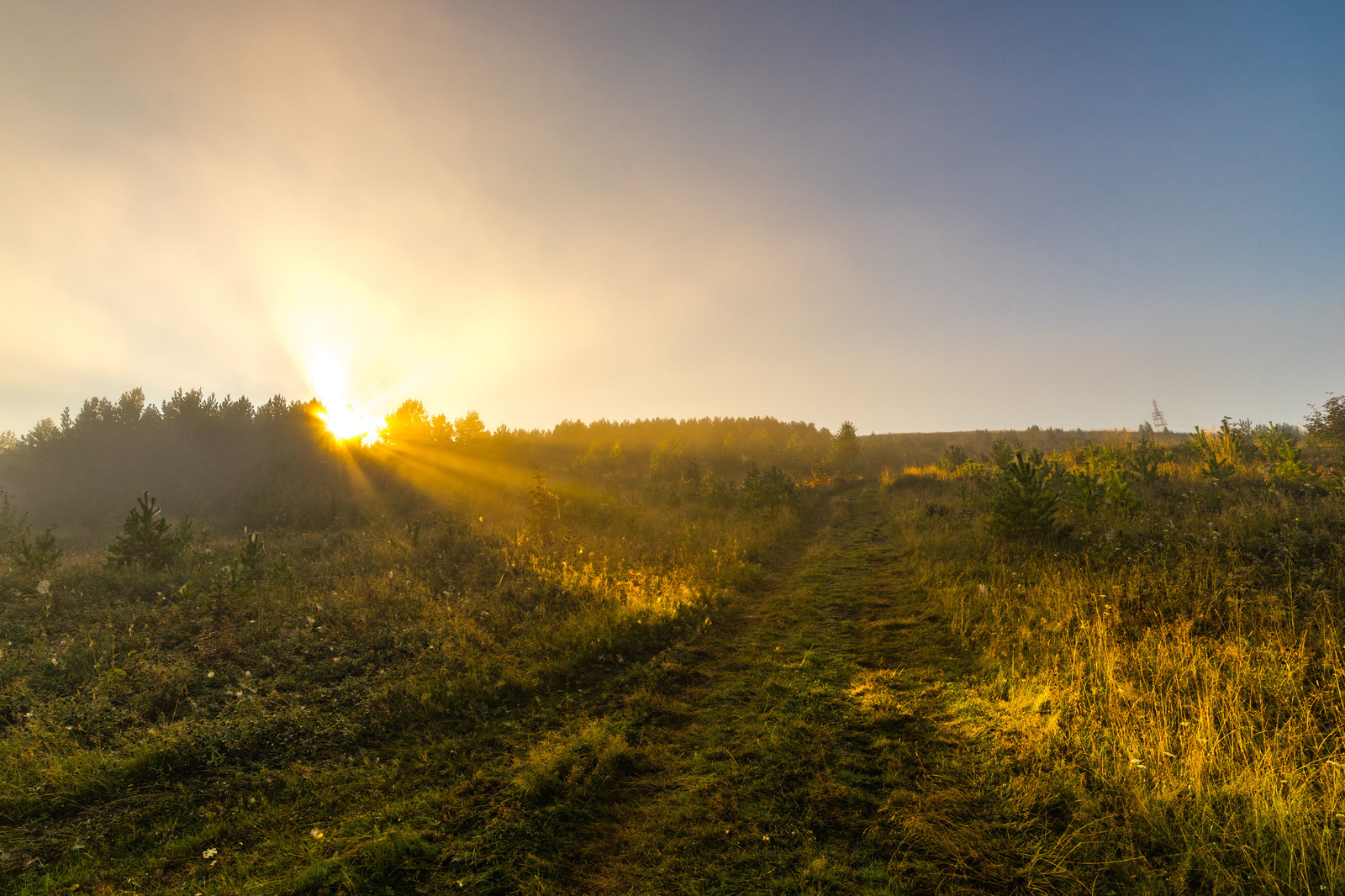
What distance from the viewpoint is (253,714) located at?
6.21 m

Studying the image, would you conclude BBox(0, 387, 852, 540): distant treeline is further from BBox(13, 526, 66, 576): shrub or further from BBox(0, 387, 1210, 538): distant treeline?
BBox(13, 526, 66, 576): shrub

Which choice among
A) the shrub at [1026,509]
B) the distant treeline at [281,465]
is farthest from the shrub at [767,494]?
the shrub at [1026,509]

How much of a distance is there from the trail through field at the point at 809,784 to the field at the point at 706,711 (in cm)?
3

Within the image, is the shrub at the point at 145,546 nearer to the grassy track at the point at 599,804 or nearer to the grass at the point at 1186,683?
the grassy track at the point at 599,804

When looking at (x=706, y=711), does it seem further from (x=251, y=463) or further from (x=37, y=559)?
(x=251, y=463)

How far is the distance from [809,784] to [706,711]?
195cm

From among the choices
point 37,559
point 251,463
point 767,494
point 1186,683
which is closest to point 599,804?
point 1186,683

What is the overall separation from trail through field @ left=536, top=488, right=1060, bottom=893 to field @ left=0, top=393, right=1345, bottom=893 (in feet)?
0.11

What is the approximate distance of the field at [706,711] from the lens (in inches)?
146

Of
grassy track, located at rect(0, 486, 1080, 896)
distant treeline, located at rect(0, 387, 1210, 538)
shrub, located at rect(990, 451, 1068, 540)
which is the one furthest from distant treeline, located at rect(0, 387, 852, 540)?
grassy track, located at rect(0, 486, 1080, 896)

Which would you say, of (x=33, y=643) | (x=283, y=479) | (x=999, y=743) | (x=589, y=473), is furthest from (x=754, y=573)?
(x=283, y=479)

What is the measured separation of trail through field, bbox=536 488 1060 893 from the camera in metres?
3.57

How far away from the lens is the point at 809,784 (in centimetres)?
454

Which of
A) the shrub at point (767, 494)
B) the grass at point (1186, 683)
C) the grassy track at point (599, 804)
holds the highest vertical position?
the shrub at point (767, 494)
